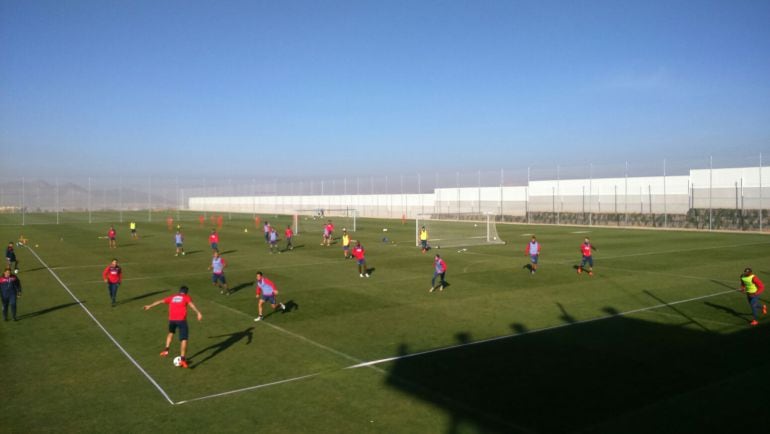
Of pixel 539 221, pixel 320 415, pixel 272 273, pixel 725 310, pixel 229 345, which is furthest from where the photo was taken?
pixel 539 221

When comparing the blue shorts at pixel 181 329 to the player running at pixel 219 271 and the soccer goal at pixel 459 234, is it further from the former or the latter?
the soccer goal at pixel 459 234

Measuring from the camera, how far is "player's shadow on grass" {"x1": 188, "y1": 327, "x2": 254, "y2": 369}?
12.9 m

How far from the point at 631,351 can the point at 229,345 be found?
9746 millimetres

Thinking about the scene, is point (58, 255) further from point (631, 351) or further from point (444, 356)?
point (631, 351)

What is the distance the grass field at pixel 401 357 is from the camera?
9.48m

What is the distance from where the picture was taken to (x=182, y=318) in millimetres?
12602

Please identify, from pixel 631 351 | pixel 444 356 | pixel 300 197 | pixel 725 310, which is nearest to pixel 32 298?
pixel 444 356

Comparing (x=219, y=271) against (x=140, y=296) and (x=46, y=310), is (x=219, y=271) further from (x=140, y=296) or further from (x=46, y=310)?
(x=46, y=310)

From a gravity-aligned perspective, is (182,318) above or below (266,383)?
above

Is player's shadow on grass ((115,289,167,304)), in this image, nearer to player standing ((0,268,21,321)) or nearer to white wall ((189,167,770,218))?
player standing ((0,268,21,321))

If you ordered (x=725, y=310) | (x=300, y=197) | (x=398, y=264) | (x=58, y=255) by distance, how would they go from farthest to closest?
(x=300, y=197) → (x=58, y=255) → (x=398, y=264) → (x=725, y=310)

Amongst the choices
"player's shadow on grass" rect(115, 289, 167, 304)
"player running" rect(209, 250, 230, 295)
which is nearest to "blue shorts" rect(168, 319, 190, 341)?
"player's shadow on grass" rect(115, 289, 167, 304)

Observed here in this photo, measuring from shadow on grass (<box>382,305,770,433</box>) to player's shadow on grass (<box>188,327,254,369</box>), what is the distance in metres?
4.28

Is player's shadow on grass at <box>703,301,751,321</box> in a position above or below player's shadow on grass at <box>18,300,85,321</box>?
above
